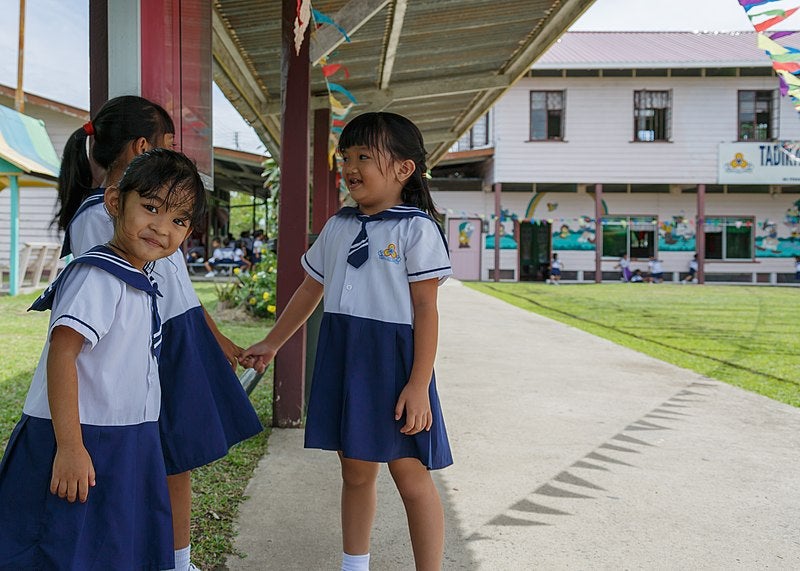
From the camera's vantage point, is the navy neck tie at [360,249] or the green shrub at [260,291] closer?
the navy neck tie at [360,249]

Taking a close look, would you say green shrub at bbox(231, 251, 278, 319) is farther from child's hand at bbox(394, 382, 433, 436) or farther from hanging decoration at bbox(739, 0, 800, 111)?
child's hand at bbox(394, 382, 433, 436)

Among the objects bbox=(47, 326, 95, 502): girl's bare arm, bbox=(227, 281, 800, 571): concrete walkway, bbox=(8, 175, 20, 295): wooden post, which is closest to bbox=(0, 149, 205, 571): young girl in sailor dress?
bbox=(47, 326, 95, 502): girl's bare arm

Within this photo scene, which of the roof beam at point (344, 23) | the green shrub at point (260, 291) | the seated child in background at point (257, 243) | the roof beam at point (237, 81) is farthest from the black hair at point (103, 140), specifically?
the seated child in background at point (257, 243)

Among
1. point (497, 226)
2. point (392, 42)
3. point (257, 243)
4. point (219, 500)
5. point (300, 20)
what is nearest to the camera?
point (219, 500)

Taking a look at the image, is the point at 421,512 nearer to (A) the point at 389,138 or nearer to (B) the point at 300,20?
(A) the point at 389,138

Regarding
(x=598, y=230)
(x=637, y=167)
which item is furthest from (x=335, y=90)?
(x=637, y=167)

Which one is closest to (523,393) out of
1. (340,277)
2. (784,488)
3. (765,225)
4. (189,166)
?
(784,488)

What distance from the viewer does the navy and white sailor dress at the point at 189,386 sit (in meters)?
2.17

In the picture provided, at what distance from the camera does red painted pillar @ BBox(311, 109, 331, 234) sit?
25.7ft

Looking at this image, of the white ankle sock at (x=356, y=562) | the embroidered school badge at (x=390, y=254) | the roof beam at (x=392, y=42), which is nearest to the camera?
the embroidered school badge at (x=390, y=254)

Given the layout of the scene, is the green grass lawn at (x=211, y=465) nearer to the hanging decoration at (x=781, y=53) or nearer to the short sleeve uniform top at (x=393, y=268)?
the short sleeve uniform top at (x=393, y=268)

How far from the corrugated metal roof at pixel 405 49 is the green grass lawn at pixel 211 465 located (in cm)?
260

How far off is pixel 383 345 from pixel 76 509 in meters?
0.90

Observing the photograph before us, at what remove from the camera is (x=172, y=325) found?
222 centimetres
